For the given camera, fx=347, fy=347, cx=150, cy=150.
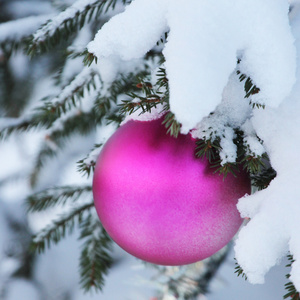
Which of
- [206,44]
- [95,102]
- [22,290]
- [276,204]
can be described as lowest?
[22,290]

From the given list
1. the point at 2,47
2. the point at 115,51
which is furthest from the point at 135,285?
the point at 115,51

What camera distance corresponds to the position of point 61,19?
0.55 m

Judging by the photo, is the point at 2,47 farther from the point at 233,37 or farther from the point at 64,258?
the point at 64,258

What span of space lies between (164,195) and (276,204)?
0.13 m

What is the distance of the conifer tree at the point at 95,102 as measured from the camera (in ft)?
1.19

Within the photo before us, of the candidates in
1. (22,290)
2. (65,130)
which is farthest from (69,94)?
(22,290)

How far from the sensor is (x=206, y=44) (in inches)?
12.7

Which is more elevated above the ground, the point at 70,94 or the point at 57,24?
the point at 57,24

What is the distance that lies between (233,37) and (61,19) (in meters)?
0.33

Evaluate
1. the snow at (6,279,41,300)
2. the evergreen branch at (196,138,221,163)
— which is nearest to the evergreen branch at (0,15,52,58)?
the evergreen branch at (196,138,221,163)

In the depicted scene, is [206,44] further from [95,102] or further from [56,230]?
[56,230]

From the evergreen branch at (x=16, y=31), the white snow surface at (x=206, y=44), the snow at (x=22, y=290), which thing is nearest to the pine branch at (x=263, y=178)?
the white snow surface at (x=206, y=44)

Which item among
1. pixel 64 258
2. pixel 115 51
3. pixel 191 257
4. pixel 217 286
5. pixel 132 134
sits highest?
pixel 115 51

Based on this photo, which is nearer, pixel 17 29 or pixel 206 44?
pixel 206 44
